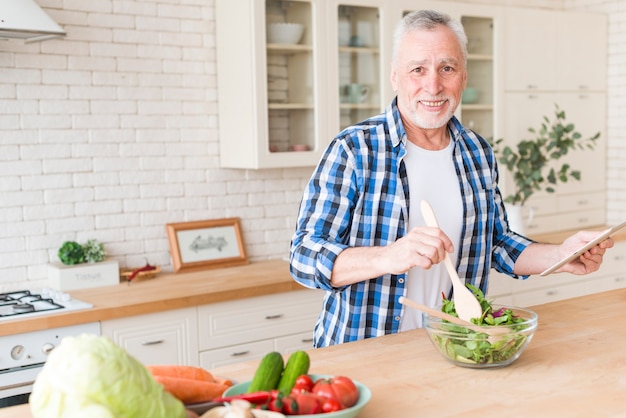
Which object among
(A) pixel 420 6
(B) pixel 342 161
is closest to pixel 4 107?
(B) pixel 342 161

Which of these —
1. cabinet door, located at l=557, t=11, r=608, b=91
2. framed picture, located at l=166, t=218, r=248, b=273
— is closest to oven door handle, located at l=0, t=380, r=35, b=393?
framed picture, located at l=166, t=218, r=248, b=273

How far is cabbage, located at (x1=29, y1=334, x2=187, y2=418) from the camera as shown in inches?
50.7

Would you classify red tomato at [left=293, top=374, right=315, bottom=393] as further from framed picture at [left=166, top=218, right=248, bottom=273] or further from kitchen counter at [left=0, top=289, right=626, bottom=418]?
framed picture at [left=166, top=218, right=248, bottom=273]

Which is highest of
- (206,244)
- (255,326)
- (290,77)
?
(290,77)

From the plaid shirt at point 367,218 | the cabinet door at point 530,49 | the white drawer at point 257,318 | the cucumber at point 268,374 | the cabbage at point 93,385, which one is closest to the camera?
the cabbage at point 93,385

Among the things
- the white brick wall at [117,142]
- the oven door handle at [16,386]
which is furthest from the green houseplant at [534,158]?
the oven door handle at [16,386]

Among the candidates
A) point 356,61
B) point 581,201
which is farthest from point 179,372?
point 581,201

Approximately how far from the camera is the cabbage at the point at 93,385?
50.7 inches

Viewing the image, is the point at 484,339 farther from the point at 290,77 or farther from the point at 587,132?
the point at 587,132

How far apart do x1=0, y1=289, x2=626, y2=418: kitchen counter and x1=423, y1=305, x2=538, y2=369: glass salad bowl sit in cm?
3

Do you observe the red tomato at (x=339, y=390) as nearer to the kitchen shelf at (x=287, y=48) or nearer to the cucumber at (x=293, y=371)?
the cucumber at (x=293, y=371)

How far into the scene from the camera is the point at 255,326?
3.77 m

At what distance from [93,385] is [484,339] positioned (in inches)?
38.4

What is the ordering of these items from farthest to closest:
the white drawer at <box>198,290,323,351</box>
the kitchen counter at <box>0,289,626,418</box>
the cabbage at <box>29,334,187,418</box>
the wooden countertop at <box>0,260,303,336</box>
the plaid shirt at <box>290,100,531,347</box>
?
the white drawer at <box>198,290,323,351</box> < the wooden countertop at <box>0,260,303,336</box> < the plaid shirt at <box>290,100,531,347</box> < the kitchen counter at <box>0,289,626,418</box> < the cabbage at <box>29,334,187,418</box>
